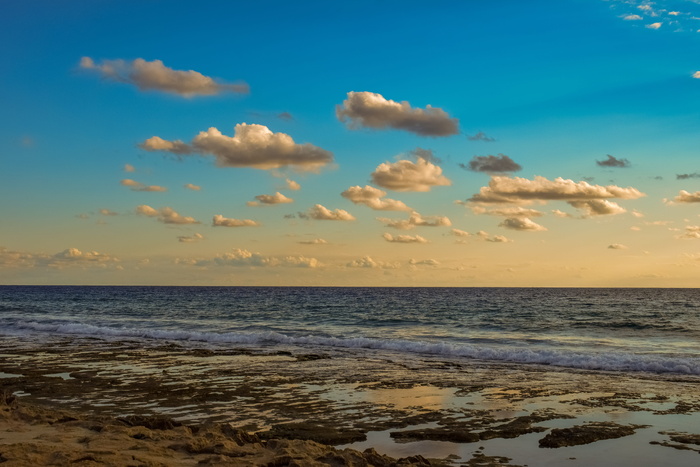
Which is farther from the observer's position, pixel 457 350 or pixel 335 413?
pixel 457 350

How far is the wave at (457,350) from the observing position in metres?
20.9

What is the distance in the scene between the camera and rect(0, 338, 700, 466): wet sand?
8.40m

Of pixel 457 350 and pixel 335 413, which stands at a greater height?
pixel 335 413

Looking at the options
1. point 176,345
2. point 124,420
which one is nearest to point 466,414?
point 124,420

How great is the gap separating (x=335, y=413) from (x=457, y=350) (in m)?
14.4

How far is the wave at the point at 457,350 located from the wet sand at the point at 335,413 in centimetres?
225

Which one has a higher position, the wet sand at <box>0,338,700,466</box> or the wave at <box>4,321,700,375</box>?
the wet sand at <box>0,338,700,466</box>

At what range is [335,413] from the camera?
11.9 metres

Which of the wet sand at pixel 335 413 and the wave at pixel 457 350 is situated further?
the wave at pixel 457 350

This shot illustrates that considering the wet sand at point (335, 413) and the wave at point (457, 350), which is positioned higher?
the wet sand at point (335, 413)

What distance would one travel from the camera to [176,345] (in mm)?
27000

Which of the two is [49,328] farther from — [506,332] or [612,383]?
[612,383]

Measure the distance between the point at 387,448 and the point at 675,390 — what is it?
34.1ft

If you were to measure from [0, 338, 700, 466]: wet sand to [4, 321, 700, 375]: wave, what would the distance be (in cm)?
225
